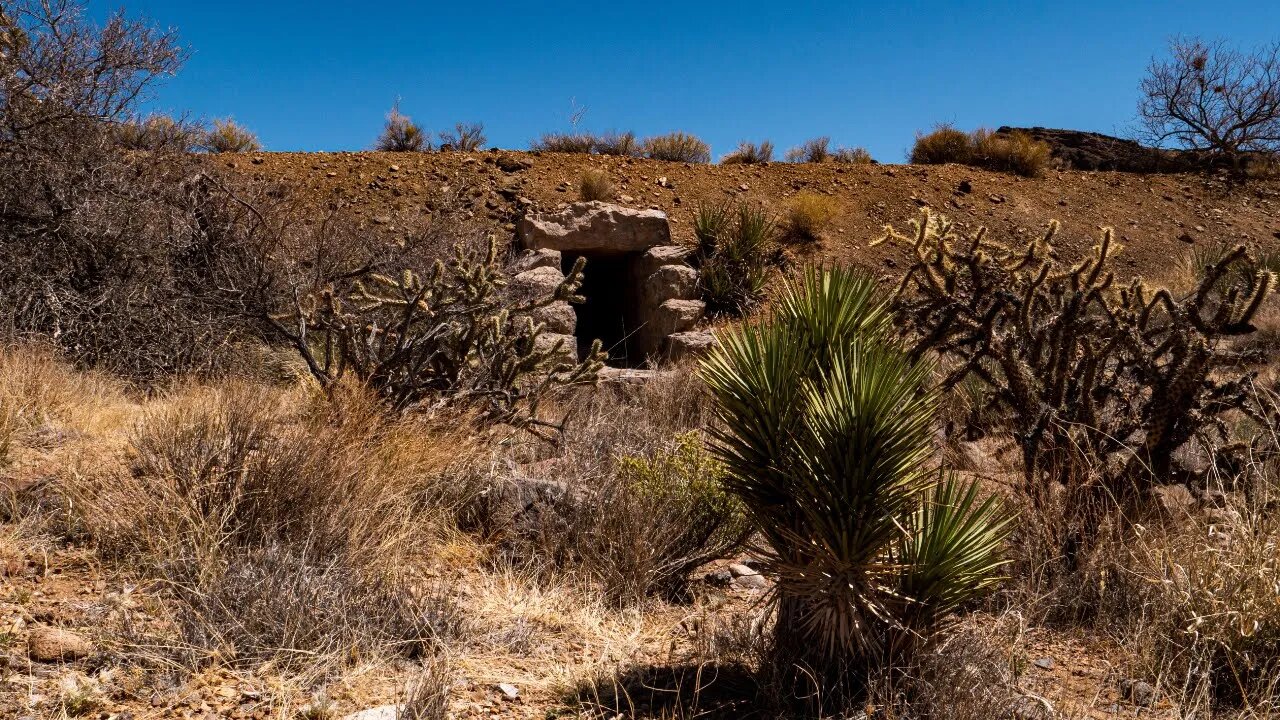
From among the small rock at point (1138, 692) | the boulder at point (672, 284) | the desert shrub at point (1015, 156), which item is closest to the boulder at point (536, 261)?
the boulder at point (672, 284)

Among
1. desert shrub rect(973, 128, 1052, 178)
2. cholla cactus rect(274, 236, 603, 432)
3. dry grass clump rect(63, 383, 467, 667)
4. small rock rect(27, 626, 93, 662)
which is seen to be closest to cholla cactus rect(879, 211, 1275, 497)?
cholla cactus rect(274, 236, 603, 432)

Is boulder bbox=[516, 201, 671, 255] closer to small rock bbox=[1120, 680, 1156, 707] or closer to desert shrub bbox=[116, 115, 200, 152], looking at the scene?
desert shrub bbox=[116, 115, 200, 152]

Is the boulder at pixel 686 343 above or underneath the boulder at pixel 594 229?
underneath

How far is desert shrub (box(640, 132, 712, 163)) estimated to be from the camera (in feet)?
58.3

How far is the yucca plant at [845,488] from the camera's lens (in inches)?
116

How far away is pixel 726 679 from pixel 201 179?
8.69m

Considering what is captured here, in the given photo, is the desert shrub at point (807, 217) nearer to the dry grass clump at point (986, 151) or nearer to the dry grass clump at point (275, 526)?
the dry grass clump at point (986, 151)

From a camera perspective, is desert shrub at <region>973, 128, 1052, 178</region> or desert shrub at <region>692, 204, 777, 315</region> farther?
desert shrub at <region>973, 128, 1052, 178</region>

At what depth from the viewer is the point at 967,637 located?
3.27 m

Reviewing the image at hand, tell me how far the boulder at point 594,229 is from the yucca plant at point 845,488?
30.1ft

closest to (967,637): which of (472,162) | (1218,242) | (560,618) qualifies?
(560,618)

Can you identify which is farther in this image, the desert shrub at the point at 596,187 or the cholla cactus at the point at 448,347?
the desert shrub at the point at 596,187

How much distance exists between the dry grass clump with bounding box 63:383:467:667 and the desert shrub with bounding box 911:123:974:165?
1574 cm

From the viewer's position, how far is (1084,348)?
4727 mm
